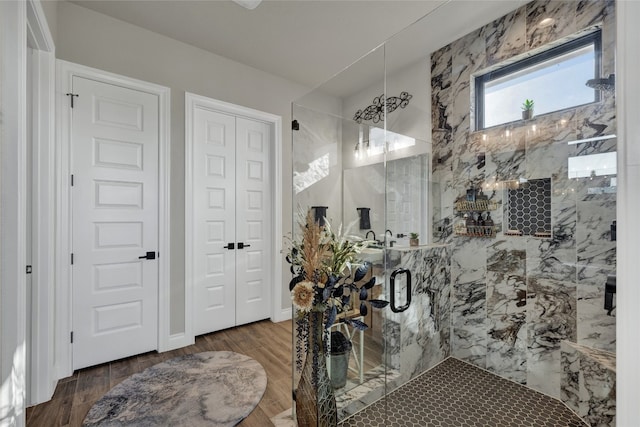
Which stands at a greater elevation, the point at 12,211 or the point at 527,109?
the point at 527,109

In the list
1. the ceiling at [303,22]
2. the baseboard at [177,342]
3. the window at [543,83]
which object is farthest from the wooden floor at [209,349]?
the ceiling at [303,22]

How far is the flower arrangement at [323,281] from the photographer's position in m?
1.46

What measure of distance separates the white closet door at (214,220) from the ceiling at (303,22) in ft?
2.46

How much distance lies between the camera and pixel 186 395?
6.52 ft

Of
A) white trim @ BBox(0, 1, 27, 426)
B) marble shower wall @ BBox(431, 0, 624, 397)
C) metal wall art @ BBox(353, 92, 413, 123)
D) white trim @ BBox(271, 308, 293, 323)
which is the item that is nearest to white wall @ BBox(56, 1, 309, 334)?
white trim @ BBox(271, 308, 293, 323)

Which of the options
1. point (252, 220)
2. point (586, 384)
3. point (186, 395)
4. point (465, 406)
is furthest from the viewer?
point (252, 220)

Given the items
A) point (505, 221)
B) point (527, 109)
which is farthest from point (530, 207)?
point (527, 109)

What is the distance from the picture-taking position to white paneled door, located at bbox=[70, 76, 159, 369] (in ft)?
7.65

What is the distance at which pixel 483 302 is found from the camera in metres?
2.30

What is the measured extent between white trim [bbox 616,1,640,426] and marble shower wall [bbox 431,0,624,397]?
3.22ft

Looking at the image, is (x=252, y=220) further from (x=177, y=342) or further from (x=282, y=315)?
(x=177, y=342)

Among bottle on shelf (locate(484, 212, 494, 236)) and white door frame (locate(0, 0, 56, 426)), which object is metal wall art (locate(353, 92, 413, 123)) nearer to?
bottle on shelf (locate(484, 212, 494, 236))

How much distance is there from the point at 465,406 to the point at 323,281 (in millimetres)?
1347

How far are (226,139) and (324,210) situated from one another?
163 centimetres
